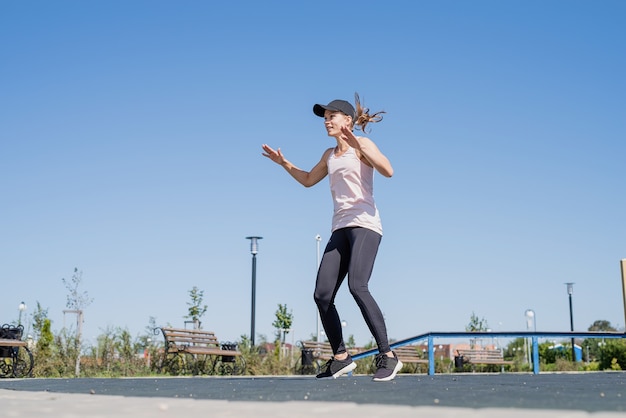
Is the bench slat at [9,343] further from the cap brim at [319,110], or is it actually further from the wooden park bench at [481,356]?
the wooden park bench at [481,356]

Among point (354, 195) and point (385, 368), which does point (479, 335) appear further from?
point (354, 195)

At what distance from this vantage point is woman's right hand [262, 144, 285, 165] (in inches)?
254

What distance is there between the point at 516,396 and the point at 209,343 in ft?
39.5

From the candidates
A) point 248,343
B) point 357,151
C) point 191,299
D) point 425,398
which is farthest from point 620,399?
point 191,299

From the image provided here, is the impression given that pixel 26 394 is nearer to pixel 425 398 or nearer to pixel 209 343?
pixel 425 398

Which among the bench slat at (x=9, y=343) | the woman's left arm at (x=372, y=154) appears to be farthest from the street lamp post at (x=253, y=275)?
the woman's left arm at (x=372, y=154)

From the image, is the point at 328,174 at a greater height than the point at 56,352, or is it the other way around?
the point at 328,174

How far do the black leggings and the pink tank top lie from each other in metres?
0.07

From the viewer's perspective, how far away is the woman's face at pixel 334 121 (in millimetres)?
6039

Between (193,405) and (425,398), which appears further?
(425,398)

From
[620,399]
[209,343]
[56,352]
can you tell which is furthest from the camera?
[209,343]

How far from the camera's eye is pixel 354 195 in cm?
579

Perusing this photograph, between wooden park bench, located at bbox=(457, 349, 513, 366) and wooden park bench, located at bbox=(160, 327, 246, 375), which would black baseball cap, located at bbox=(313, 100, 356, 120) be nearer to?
wooden park bench, located at bbox=(160, 327, 246, 375)

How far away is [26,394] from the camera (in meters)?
4.67
